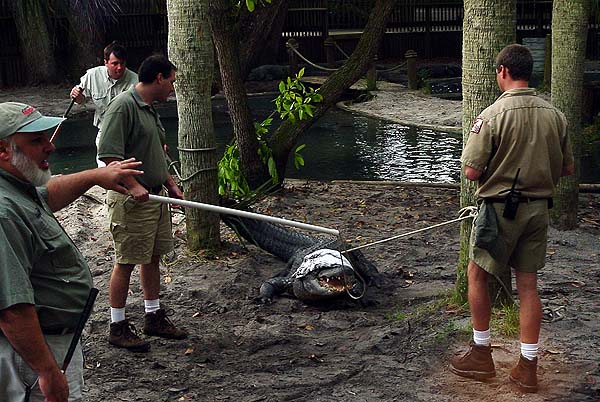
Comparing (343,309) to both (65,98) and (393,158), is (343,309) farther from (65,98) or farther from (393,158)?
(65,98)

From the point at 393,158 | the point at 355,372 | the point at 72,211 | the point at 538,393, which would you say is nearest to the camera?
the point at 538,393

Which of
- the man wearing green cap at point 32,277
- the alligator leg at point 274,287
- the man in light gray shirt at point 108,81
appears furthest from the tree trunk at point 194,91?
the man wearing green cap at point 32,277

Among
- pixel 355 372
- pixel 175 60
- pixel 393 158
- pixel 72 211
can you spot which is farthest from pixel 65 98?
pixel 355 372

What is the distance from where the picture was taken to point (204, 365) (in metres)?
4.95

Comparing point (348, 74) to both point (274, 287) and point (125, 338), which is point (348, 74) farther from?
point (125, 338)

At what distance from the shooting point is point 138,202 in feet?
16.7

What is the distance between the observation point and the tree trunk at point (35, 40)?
19125 mm

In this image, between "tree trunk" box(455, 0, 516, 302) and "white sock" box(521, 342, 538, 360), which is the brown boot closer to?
"white sock" box(521, 342, 538, 360)

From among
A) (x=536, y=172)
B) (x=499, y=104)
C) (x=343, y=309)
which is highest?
(x=499, y=104)

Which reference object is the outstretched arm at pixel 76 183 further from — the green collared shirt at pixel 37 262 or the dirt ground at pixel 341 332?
the dirt ground at pixel 341 332

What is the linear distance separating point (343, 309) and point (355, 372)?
1316mm

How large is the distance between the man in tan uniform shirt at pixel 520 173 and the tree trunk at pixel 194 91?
3.03m

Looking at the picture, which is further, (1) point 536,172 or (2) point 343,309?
(2) point 343,309

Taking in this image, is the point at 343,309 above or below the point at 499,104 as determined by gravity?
below
